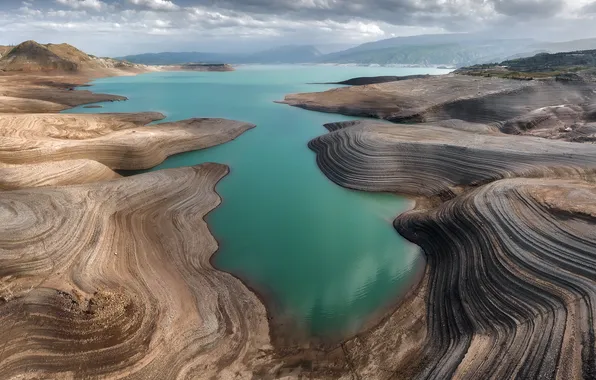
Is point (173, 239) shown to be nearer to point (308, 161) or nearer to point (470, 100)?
point (308, 161)

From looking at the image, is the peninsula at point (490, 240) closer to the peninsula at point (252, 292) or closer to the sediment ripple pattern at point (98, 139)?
the peninsula at point (252, 292)

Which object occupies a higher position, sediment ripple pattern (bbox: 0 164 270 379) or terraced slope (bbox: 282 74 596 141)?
terraced slope (bbox: 282 74 596 141)

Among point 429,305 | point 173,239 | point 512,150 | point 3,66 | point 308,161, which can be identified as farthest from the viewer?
point 3,66

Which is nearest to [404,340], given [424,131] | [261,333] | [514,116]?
[261,333]

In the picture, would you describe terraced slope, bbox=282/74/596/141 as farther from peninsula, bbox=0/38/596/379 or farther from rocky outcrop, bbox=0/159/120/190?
rocky outcrop, bbox=0/159/120/190

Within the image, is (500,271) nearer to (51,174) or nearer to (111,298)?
(111,298)

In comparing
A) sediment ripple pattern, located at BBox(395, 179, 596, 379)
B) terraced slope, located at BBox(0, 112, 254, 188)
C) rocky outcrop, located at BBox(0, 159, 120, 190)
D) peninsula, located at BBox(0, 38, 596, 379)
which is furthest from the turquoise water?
rocky outcrop, located at BBox(0, 159, 120, 190)
